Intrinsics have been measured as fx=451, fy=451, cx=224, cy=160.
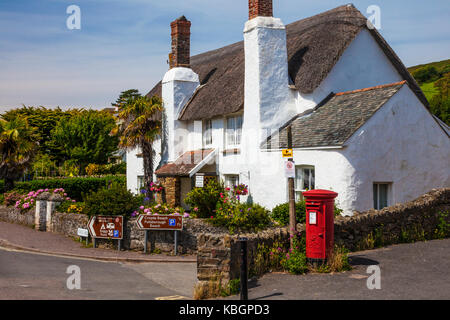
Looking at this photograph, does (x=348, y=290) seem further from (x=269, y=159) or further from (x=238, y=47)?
(x=238, y=47)

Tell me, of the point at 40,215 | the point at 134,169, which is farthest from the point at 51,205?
the point at 134,169

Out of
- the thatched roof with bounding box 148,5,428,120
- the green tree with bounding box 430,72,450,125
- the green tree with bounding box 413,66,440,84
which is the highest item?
the green tree with bounding box 413,66,440,84

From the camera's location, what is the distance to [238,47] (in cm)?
2378

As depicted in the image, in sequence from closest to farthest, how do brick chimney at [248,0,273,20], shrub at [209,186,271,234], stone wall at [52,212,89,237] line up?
1. shrub at [209,186,271,234]
2. stone wall at [52,212,89,237]
3. brick chimney at [248,0,273,20]

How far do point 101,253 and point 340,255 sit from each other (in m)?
7.46

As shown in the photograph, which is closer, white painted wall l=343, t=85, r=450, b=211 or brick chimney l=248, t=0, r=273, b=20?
white painted wall l=343, t=85, r=450, b=211

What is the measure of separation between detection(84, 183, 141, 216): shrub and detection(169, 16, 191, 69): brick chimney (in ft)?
30.9

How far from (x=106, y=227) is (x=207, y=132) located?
764 cm

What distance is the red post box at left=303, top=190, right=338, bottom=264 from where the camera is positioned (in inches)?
373

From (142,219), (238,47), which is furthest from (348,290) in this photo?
(238,47)

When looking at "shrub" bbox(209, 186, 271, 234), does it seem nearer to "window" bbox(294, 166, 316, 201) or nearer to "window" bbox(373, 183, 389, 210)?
"window" bbox(294, 166, 316, 201)

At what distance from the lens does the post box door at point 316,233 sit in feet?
31.1

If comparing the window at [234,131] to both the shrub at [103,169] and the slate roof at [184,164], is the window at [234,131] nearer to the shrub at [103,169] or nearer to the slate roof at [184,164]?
the slate roof at [184,164]

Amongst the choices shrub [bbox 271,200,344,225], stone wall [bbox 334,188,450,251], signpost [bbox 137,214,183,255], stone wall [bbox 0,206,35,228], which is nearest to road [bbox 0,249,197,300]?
signpost [bbox 137,214,183,255]
